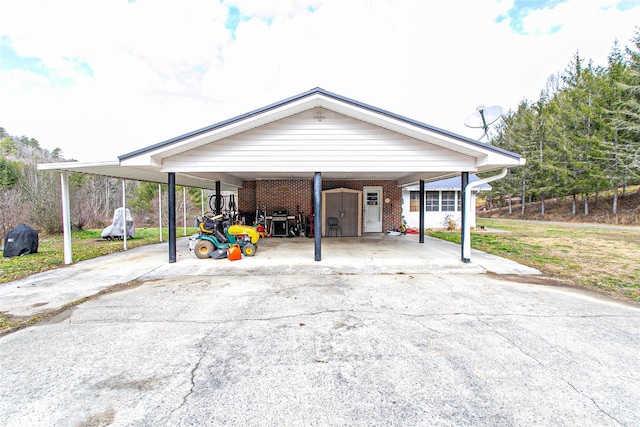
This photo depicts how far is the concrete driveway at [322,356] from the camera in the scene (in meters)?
2.00

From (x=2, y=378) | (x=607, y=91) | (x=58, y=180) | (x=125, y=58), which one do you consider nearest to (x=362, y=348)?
(x=2, y=378)

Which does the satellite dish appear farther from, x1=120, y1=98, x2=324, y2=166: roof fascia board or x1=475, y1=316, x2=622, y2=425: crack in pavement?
x1=475, y1=316, x2=622, y2=425: crack in pavement

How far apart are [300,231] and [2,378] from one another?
10296 mm

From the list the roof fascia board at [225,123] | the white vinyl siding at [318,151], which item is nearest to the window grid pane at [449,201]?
the white vinyl siding at [318,151]

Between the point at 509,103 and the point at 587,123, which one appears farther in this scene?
the point at 509,103

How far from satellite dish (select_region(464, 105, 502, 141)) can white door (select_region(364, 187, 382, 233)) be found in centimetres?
529

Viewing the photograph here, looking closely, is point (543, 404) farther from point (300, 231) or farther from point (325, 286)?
point (300, 231)

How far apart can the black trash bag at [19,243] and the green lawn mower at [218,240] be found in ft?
15.8

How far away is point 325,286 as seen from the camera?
16.6 ft

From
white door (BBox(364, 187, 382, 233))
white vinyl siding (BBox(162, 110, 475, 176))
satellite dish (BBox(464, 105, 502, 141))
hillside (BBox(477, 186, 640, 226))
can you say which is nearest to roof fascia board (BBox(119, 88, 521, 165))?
white vinyl siding (BBox(162, 110, 475, 176))

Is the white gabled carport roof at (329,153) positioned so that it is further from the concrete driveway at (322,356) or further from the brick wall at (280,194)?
the brick wall at (280,194)

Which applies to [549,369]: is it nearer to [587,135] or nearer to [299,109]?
[299,109]

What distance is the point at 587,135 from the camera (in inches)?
798

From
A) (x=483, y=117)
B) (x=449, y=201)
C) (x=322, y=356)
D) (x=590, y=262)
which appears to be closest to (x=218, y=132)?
(x=322, y=356)
